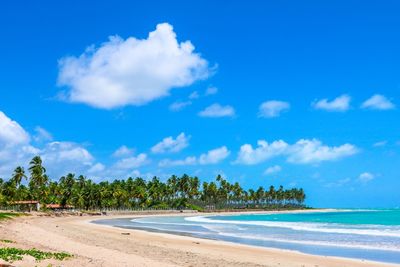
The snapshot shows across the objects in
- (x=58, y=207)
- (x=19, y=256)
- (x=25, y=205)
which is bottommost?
(x=19, y=256)

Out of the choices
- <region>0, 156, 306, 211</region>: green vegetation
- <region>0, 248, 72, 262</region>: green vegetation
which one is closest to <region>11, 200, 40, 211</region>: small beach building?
<region>0, 156, 306, 211</region>: green vegetation

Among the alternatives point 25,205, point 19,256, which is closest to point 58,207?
point 25,205

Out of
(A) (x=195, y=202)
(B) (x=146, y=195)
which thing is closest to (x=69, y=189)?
(B) (x=146, y=195)

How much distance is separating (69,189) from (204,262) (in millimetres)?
116257

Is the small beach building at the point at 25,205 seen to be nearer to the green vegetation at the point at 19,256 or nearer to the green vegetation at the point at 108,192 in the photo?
the green vegetation at the point at 108,192

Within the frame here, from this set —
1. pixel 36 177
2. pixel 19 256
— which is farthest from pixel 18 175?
pixel 19 256

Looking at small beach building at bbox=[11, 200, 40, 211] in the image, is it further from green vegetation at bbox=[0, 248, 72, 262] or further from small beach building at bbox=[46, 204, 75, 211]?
green vegetation at bbox=[0, 248, 72, 262]

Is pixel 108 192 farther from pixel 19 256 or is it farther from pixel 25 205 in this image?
pixel 19 256

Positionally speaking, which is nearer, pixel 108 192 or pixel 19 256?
pixel 19 256

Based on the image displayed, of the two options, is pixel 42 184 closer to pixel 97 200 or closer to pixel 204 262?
pixel 97 200

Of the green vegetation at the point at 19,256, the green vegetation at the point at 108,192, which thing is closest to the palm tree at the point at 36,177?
the green vegetation at the point at 108,192

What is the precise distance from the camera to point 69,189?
131 meters

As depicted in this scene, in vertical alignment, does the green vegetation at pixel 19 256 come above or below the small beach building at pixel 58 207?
below

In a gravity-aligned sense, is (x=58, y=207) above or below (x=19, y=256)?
above
